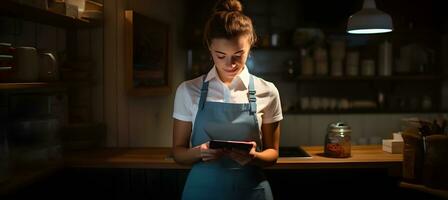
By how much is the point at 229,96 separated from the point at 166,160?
713 mm

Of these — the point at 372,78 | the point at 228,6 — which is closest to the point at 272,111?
the point at 228,6

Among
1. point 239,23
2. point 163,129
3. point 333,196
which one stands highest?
point 239,23

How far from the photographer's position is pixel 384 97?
16.5 ft

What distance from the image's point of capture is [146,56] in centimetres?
300

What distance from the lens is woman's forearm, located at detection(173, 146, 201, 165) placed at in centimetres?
169

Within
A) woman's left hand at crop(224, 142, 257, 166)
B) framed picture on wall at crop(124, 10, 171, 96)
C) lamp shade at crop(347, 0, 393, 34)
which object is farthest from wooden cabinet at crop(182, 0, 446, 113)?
woman's left hand at crop(224, 142, 257, 166)

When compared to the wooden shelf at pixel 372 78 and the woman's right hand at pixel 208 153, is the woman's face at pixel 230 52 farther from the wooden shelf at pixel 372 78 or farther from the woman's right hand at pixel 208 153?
the wooden shelf at pixel 372 78

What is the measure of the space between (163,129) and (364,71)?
2.32 metres

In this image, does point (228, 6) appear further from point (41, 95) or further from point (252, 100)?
point (41, 95)

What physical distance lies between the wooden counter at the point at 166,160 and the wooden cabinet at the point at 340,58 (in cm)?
230

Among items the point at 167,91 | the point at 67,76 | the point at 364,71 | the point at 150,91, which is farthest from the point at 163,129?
the point at 364,71

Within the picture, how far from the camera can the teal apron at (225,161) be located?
5.79ft

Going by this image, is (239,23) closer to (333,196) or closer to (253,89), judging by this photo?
(253,89)

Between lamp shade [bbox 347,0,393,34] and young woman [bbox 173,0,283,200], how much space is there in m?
1.06
